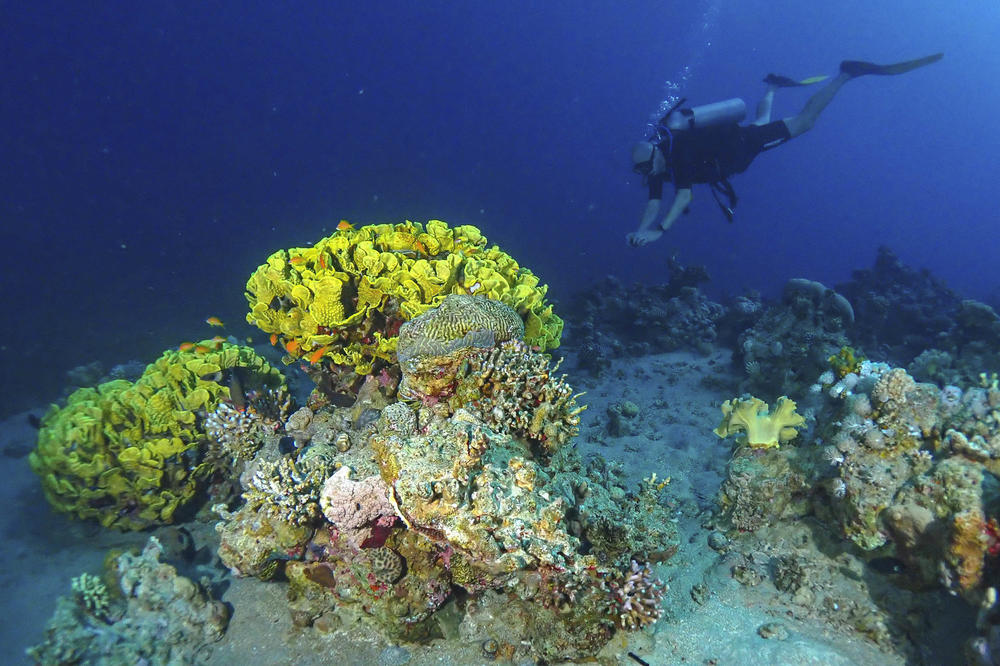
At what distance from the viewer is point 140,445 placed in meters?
5.69

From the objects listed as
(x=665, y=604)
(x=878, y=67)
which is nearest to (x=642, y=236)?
(x=665, y=604)

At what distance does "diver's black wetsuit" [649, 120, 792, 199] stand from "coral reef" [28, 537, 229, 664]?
10753 mm

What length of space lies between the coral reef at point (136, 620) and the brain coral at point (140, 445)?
4.43ft

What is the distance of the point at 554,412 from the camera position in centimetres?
412

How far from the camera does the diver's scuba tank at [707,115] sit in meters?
11.1

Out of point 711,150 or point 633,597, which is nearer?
point 633,597

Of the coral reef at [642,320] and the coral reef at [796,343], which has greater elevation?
the coral reef at [642,320]

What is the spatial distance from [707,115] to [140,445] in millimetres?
13542

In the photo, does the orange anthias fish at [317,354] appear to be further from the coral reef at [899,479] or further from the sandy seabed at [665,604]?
the coral reef at [899,479]

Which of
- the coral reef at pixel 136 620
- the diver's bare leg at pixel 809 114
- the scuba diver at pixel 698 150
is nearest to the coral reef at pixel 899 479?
the coral reef at pixel 136 620

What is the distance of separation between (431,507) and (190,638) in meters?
3.00

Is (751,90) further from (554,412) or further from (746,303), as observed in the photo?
(554,412)

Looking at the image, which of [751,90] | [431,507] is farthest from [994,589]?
Result: [751,90]

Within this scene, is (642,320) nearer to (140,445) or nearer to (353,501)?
(353,501)
